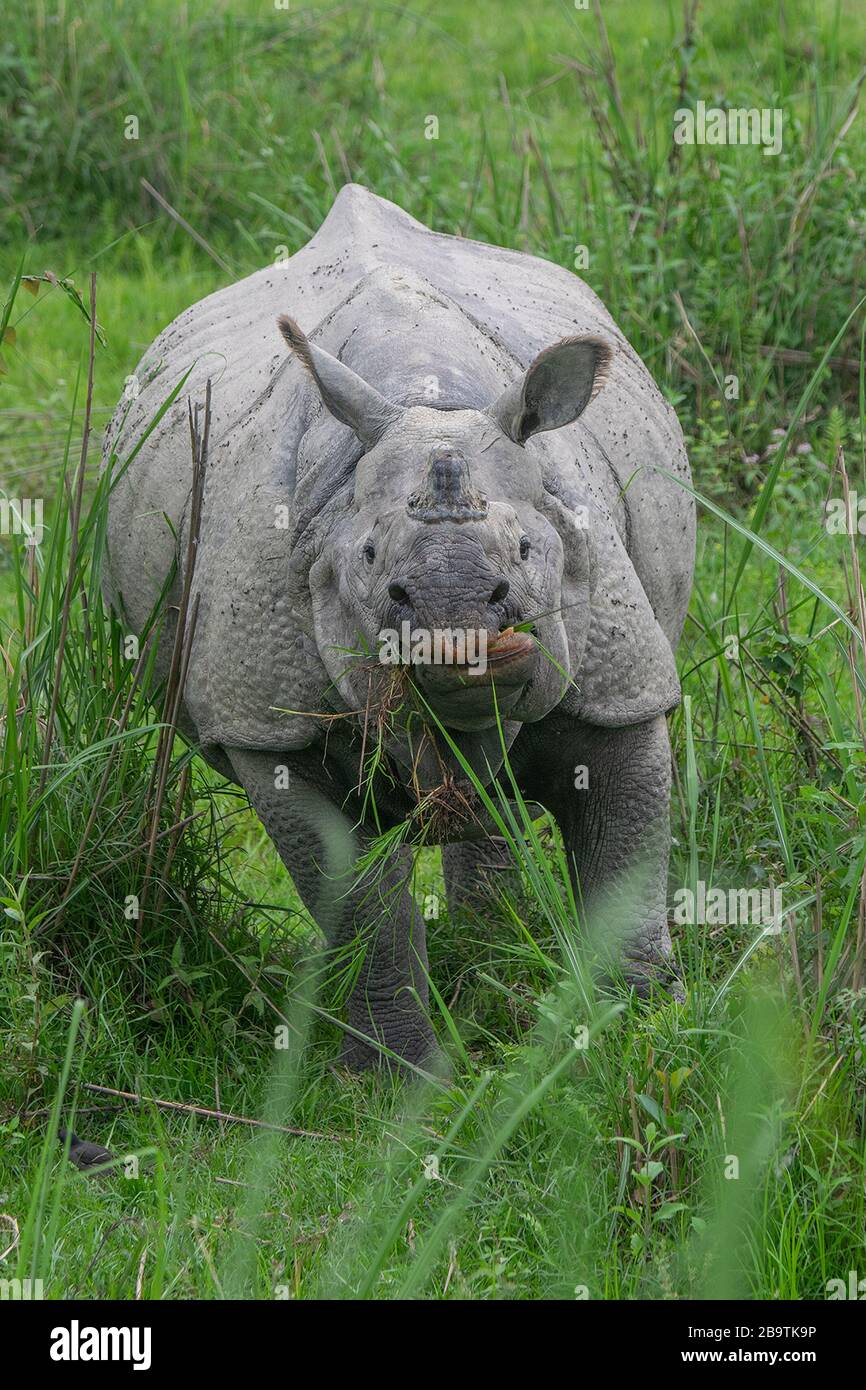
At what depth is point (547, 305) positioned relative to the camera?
5.15 metres

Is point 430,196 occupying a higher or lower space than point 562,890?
higher

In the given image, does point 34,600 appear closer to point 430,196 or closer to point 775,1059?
point 775,1059

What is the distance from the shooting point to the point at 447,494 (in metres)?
3.60

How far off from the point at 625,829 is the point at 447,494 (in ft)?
3.97

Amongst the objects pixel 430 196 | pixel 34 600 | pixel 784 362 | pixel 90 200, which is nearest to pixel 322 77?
pixel 90 200

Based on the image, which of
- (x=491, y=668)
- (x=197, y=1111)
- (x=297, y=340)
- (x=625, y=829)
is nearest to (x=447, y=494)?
(x=491, y=668)

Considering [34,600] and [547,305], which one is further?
[547,305]

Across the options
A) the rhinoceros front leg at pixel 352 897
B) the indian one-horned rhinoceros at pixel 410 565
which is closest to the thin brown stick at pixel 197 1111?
the rhinoceros front leg at pixel 352 897

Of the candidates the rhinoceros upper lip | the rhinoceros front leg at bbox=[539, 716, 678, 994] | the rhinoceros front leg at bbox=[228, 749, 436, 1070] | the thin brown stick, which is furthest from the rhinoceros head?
the thin brown stick

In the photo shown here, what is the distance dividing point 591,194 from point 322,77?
8.44 feet

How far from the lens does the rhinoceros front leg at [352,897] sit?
4.47m

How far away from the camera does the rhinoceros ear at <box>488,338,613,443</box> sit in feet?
12.8

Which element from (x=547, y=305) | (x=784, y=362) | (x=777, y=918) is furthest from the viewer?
(x=784, y=362)

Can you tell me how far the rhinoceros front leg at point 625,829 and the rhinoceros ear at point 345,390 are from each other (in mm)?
861
